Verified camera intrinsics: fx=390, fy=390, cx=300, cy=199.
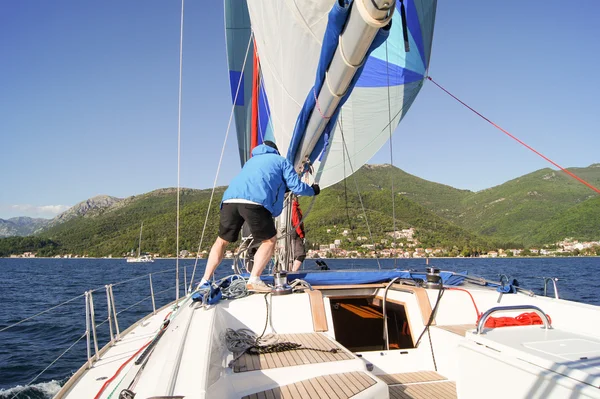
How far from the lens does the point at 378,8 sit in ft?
6.95

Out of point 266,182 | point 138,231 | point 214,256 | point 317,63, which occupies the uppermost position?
point 138,231

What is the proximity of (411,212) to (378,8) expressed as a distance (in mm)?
86346

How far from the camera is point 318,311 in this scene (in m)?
3.11

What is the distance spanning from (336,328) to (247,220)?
153 centimetres

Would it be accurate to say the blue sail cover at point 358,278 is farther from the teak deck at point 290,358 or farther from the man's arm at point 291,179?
the teak deck at point 290,358

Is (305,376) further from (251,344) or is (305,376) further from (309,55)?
(309,55)

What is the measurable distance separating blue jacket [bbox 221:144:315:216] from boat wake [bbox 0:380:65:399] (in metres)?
3.92

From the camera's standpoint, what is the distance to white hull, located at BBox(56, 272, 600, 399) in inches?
57.0

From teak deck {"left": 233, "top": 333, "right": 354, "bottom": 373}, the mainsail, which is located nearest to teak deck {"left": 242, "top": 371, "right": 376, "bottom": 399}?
teak deck {"left": 233, "top": 333, "right": 354, "bottom": 373}

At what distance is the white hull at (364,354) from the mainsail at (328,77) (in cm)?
172

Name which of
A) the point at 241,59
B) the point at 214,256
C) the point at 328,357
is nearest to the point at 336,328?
the point at 214,256

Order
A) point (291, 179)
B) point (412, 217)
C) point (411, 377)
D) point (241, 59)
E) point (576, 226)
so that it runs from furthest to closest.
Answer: point (412, 217), point (576, 226), point (241, 59), point (291, 179), point (411, 377)

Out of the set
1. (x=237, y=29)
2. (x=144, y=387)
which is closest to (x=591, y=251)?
(x=237, y=29)

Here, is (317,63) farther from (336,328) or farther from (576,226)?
(576,226)
